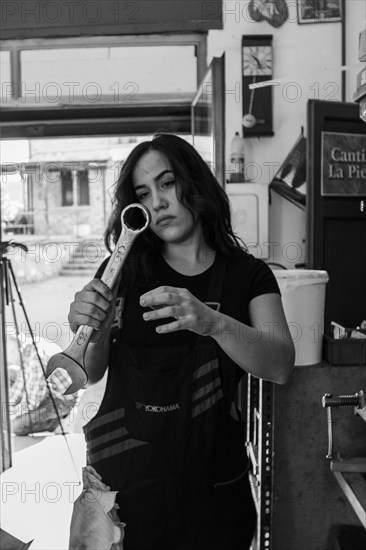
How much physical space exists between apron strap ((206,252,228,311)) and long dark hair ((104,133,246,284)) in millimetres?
39

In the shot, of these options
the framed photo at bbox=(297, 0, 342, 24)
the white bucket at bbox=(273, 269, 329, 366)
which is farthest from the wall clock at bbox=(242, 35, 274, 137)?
the white bucket at bbox=(273, 269, 329, 366)

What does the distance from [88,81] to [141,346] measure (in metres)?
2.46

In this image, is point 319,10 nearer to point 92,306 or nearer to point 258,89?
point 258,89

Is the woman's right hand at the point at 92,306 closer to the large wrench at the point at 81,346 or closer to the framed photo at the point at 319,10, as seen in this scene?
the large wrench at the point at 81,346

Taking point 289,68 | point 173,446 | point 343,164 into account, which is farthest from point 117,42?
point 173,446

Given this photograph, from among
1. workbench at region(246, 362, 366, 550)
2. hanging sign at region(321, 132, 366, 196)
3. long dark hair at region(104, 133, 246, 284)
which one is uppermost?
hanging sign at region(321, 132, 366, 196)

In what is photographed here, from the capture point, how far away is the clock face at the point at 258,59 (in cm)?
276

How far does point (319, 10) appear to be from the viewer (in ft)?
9.05

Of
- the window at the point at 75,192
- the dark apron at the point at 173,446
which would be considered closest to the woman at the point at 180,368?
the dark apron at the point at 173,446

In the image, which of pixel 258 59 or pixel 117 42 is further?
pixel 117 42

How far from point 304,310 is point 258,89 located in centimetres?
136

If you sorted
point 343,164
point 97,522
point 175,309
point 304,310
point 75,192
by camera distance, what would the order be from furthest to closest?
point 75,192, point 343,164, point 304,310, point 97,522, point 175,309

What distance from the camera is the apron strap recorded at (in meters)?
1.16

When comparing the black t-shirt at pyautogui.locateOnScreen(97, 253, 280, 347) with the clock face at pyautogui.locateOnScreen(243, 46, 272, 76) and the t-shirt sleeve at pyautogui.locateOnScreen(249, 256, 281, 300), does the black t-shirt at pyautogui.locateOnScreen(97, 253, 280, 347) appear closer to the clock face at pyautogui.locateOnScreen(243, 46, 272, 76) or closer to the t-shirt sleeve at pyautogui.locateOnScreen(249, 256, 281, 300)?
the t-shirt sleeve at pyautogui.locateOnScreen(249, 256, 281, 300)
